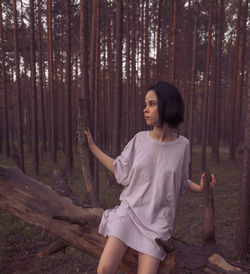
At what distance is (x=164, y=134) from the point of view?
8.41 feet

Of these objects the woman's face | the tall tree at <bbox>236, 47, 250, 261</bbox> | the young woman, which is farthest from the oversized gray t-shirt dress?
the tall tree at <bbox>236, 47, 250, 261</bbox>

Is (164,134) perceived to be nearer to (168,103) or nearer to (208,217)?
(168,103)

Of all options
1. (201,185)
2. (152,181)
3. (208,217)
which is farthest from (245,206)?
(152,181)

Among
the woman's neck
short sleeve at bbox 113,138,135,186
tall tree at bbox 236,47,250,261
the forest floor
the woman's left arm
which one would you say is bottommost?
the forest floor

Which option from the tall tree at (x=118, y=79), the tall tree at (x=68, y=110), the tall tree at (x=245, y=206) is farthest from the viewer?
the tall tree at (x=68, y=110)

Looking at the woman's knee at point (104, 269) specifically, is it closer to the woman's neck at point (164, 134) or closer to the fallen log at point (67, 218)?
the fallen log at point (67, 218)

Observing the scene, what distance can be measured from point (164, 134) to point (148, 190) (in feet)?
1.86

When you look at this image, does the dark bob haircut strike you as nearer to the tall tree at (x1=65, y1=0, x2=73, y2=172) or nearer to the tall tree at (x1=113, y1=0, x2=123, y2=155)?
the tall tree at (x1=113, y1=0, x2=123, y2=155)

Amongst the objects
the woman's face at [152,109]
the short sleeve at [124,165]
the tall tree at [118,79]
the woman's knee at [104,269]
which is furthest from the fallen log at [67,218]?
the tall tree at [118,79]

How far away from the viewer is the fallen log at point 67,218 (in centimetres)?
239

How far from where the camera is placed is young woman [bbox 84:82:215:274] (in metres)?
2.25

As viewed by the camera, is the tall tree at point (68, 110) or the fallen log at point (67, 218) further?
the tall tree at point (68, 110)

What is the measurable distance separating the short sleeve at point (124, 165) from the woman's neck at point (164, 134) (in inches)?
10.0

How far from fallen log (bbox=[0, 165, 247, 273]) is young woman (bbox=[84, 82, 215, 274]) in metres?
0.26
